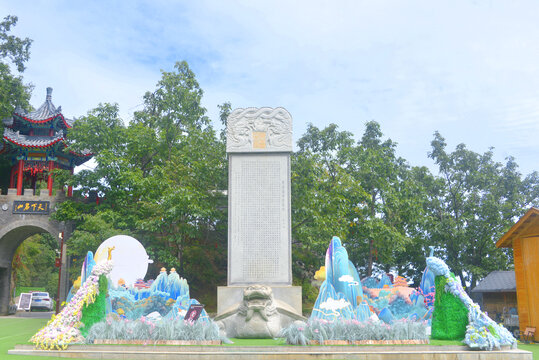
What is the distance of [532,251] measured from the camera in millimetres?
9586

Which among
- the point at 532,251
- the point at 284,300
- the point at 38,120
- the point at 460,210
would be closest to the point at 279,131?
the point at 284,300

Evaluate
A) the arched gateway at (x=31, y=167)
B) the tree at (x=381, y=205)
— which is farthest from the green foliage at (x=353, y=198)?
the arched gateway at (x=31, y=167)

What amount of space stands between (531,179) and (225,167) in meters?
11.9

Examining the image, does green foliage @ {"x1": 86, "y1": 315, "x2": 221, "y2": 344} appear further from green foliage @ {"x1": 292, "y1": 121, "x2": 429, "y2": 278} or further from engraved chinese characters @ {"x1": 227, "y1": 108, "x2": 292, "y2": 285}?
green foliage @ {"x1": 292, "y1": 121, "x2": 429, "y2": 278}

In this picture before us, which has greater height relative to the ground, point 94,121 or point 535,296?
point 94,121

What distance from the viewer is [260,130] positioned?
34.3 ft

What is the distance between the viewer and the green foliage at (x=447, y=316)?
6953mm

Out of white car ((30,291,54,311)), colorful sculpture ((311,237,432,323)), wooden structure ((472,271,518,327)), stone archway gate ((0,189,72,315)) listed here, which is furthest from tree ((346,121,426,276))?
white car ((30,291,54,311))

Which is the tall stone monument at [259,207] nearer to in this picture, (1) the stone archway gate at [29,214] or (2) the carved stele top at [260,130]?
(2) the carved stele top at [260,130]

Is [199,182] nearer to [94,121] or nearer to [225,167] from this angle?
[225,167]

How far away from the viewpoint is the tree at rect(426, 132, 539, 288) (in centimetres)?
1689

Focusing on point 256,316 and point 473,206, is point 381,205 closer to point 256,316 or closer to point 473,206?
point 473,206

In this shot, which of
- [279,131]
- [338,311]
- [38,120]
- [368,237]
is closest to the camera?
[338,311]

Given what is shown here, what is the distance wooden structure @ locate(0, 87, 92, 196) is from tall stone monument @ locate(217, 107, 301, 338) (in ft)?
→ 31.0
